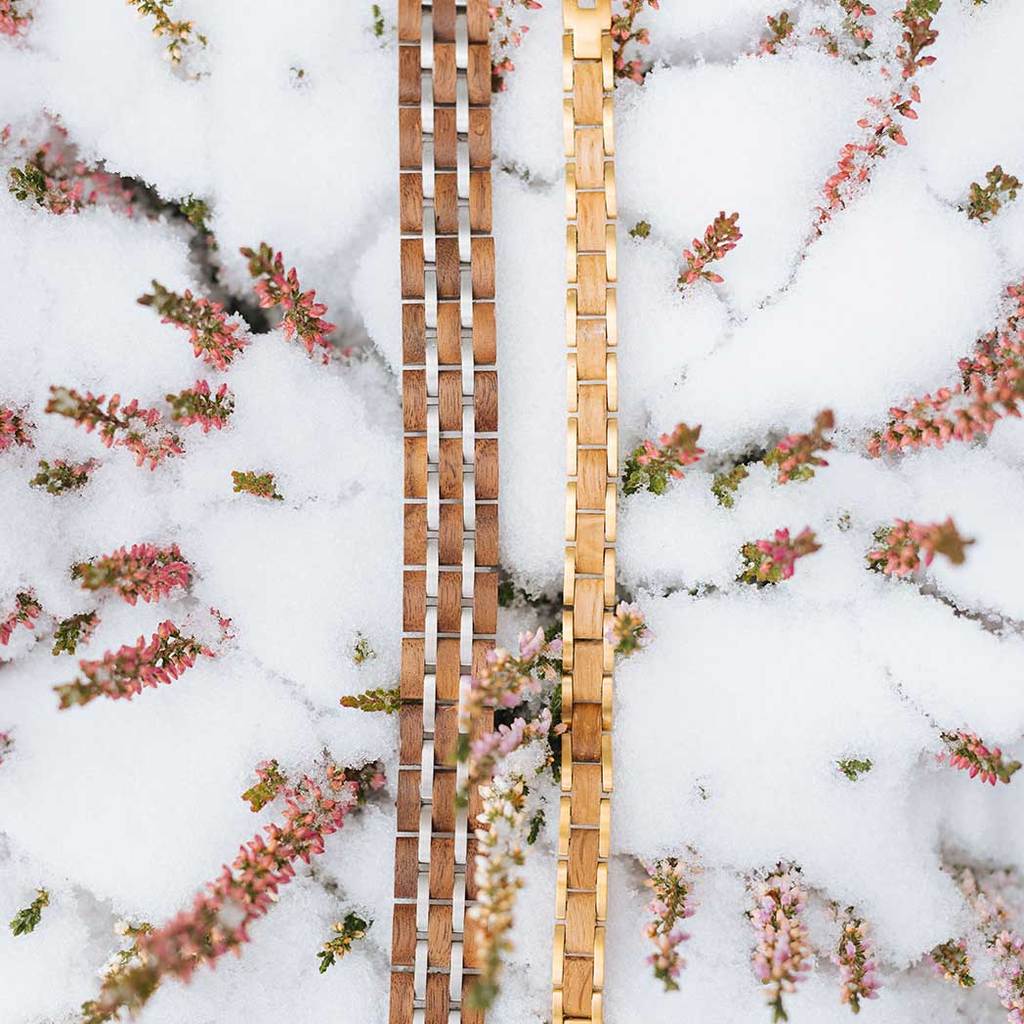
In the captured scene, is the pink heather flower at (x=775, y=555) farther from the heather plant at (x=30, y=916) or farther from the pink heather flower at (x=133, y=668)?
the heather plant at (x=30, y=916)

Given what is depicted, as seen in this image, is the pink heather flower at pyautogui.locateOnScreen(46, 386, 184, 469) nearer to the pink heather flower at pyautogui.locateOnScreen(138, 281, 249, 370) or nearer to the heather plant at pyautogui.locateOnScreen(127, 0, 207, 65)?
the pink heather flower at pyautogui.locateOnScreen(138, 281, 249, 370)

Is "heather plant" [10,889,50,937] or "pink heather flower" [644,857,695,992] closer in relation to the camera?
"pink heather flower" [644,857,695,992]

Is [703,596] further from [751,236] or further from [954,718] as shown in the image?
[751,236]

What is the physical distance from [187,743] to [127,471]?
1.71ft

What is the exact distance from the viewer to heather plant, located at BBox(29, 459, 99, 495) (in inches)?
66.3

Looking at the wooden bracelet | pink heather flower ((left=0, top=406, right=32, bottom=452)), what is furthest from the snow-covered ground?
the wooden bracelet

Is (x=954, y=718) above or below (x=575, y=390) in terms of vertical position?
below

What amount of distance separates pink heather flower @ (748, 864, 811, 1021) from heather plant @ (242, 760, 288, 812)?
863 millimetres

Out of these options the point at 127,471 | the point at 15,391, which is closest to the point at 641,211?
the point at 127,471

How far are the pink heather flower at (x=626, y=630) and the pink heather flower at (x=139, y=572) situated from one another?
2.49 feet

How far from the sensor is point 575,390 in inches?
61.6

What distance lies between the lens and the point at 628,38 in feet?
5.45

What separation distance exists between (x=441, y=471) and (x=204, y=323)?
0.45m

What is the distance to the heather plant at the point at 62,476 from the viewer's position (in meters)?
1.68
